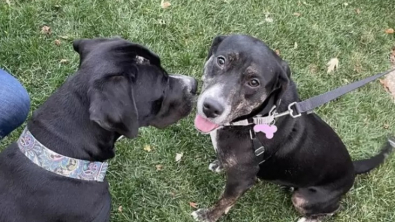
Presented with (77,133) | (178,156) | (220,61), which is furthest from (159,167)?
(77,133)

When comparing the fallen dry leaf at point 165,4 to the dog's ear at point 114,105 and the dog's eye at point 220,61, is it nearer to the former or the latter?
the dog's eye at point 220,61

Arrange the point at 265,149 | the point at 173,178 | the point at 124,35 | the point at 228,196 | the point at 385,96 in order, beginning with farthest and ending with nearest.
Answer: the point at 385,96, the point at 124,35, the point at 173,178, the point at 228,196, the point at 265,149

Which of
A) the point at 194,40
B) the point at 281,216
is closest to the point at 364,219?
the point at 281,216

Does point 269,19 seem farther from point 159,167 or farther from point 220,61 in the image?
point 220,61

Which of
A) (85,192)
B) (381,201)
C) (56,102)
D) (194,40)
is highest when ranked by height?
(56,102)

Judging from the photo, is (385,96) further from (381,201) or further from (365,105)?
(381,201)

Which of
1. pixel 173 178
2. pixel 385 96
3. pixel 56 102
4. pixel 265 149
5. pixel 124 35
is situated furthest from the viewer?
pixel 385 96

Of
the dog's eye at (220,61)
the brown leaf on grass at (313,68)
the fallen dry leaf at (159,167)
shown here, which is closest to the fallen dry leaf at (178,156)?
the fallen dry leaf at (159,167)

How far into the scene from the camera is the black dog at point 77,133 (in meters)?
3.02

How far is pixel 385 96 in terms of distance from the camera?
20.4 ft

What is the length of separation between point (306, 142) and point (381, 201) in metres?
1.61

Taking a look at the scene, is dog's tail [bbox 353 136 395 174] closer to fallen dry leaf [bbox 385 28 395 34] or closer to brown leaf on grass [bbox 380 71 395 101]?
brown leaf on grass [bbox 380 71 395 101]

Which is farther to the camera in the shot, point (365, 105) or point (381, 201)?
point (365, 105)

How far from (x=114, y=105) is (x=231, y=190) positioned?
1735 millimetres
